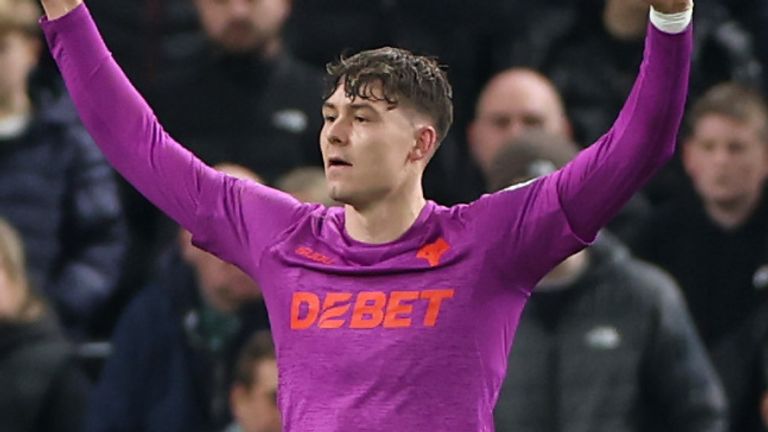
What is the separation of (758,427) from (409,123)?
3.15 metres

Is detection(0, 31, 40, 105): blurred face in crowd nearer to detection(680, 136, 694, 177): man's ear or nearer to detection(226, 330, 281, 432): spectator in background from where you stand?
detection(226, 330, 281, 432): spectator in background

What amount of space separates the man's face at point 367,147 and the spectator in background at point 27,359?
109 inches

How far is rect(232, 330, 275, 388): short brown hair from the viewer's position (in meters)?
7.22

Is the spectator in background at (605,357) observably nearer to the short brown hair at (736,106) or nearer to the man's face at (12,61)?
the short brown hair at (736,106)

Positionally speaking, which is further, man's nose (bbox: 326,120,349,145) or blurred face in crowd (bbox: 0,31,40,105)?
blurred face in crowd (bbox: 0,31,40,105)

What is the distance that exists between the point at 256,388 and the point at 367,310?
7.78 ft

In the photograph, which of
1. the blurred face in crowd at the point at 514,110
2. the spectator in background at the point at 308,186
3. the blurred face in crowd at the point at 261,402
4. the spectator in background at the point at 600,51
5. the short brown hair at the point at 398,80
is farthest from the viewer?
the spectator in background at the point at 600,51

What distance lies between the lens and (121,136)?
16.8ft

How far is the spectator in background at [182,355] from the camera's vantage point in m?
7.48

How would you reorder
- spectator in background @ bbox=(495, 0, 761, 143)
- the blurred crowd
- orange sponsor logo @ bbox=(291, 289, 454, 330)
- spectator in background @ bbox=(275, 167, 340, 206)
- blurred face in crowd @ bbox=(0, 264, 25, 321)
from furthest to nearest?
spectator in background @ bbox=(495, 0, 761, 143)
blurred face in crowd @ bbox=(0, 264, 25, 321)
spectator in background @ bbox=(275, 167, 340, 206)
the blurred crowd
orange sponsor logo @ bbox=(291, 289, 454, 330)

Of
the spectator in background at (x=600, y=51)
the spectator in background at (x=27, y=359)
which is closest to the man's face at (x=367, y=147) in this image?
the spectator in background at (x=27, y=359)

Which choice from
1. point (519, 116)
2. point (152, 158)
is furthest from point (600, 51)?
point (152, 158)

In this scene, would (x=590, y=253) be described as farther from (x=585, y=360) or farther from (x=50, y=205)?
(x=50, y=205)

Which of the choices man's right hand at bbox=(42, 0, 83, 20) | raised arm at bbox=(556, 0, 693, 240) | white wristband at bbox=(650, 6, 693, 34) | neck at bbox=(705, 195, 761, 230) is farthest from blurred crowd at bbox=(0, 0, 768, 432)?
white wristband at bbox=(650, 6, 693, 34)
